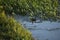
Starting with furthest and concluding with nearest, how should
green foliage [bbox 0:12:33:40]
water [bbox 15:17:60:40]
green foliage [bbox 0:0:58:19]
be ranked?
green foliage [bbox 0:0:58:19] → water [bbox 15:17:60:40] → green foliage [bbox 0:12:33:40]

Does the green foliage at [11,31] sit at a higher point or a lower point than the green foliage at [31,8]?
higher

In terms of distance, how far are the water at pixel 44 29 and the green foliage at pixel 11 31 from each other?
2.72 feet

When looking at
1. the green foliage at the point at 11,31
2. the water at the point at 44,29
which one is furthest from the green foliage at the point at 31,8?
the green foliage at the point at 11,31

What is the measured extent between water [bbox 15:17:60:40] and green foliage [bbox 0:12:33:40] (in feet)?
2.72

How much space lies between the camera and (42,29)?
8.89 m

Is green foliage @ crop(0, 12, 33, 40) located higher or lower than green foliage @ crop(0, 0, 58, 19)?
higher

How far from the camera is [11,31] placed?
6902mm

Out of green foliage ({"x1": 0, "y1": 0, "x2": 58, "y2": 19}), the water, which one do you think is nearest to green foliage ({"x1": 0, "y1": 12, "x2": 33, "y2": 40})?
the water

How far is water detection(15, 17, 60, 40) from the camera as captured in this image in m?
8.23

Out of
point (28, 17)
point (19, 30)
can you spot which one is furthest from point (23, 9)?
point (19, 30)

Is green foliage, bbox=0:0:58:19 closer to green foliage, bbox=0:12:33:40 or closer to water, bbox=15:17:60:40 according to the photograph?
water, bbox=15:17:60:40

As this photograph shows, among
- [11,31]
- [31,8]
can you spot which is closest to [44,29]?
[31,8]

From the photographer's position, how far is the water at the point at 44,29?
8231mm

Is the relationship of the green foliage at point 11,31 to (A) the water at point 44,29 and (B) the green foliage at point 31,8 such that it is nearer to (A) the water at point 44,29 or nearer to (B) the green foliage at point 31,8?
(A) the water at point 44,29
